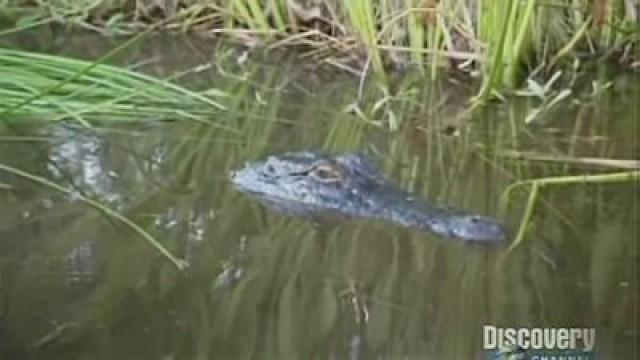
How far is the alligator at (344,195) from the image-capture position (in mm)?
1155

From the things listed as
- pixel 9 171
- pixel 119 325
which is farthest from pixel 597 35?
pixel 119 325

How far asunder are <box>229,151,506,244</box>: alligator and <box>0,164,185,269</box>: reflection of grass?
0.39 ft

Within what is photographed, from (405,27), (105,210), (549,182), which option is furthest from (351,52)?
(105,210)

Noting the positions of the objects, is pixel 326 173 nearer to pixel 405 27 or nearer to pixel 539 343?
pixel 539 343

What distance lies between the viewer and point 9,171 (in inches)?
49.0

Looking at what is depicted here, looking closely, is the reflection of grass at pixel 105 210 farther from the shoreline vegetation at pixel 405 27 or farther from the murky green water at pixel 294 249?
the shoreline vegetation at pixel 405 27

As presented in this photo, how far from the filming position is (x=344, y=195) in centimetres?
121

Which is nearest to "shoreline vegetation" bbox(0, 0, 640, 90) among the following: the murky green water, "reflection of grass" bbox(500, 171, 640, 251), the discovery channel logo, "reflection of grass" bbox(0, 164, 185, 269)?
the murky green water

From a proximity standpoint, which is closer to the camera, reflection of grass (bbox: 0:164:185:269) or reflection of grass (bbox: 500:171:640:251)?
reflection of grass (bbox: 0:164:185:269)

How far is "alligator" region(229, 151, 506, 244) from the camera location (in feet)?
3.79

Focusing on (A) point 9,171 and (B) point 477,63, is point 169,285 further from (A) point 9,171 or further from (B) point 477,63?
(B) point 477,63

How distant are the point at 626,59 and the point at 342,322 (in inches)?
35.8

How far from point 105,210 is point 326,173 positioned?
0.64 feet

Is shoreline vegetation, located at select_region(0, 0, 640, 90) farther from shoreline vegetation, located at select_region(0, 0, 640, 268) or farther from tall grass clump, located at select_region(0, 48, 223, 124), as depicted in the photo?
tall grass clump, located at select_region(0, 48, 223, 124)
